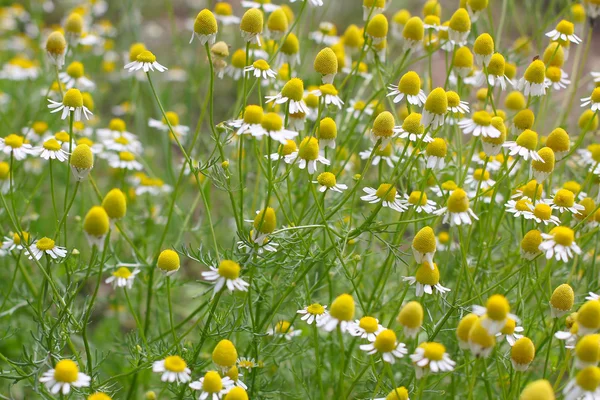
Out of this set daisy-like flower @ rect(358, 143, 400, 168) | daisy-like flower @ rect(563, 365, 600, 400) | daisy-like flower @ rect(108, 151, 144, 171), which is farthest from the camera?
daisy-like flower @ rect(108, 151, 144, 171)

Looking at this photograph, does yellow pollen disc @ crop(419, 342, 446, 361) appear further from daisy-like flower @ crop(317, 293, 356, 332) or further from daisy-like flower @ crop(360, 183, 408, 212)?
daisy-like flower @ crop(360, 183, 408, 212)

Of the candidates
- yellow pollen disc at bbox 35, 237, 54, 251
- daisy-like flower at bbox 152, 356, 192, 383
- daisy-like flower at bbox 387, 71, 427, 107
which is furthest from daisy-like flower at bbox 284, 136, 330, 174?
yellow pollen disc at bbox 35, 237, 54, 251

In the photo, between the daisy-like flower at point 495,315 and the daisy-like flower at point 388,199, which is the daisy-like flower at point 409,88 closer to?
the daisy-like flower at point 388,199

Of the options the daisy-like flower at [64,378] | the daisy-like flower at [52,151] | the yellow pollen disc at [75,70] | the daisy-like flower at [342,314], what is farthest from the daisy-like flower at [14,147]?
the daisy-like flower at [342,314]

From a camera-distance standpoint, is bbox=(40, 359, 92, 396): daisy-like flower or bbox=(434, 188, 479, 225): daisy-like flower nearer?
bbox=(40, 359, 92, 396): daisy-like flower

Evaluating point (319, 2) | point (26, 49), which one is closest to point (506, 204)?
point (319, 2)

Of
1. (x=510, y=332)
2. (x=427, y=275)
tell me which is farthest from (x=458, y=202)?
(x=510, y=332)

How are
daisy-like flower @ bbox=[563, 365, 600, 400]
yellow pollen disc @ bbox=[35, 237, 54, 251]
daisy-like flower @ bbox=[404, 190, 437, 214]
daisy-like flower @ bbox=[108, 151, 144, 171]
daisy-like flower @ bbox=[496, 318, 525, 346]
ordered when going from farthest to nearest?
daisy-like flower @ bbox=[108, 151, 144, 171] < daisy-like flower @ bbox=[404, 190, 437, 214] < yellow pollen disc @ bbox=[35, 237, 54, 251] < daisy-like flower @ bbox=[496, 318, 525, 346] < daisy-like flower @ bbox=[563, 365, 600, 400]

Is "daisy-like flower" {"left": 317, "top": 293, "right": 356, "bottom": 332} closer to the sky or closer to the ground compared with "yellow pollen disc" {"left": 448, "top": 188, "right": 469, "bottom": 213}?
closer to the ground

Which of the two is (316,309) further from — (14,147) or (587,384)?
(14,147)
